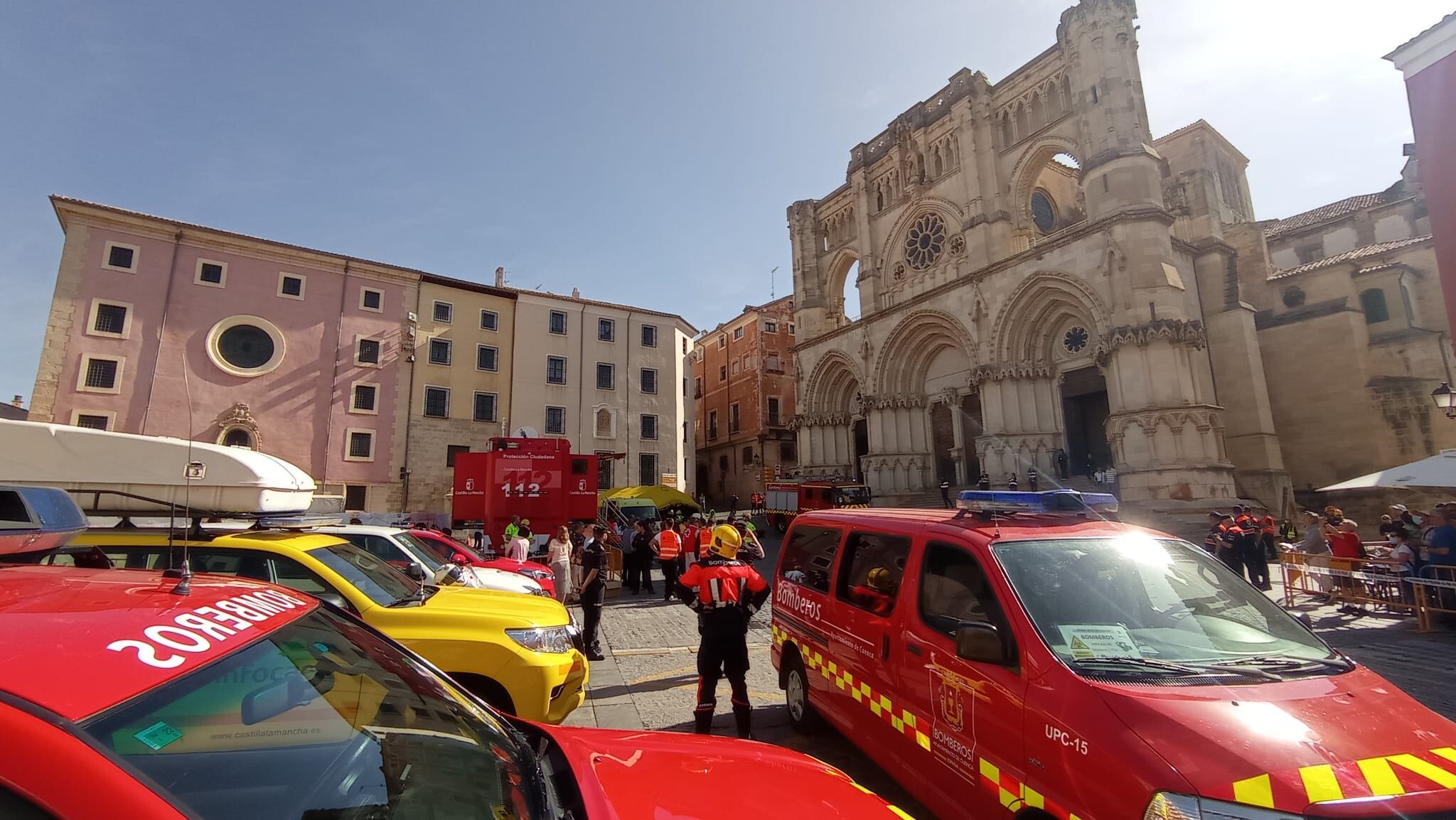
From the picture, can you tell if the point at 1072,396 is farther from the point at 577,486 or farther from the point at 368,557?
the point at 368,557

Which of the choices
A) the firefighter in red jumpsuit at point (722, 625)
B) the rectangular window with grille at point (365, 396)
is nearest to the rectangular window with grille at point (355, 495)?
the rectangular window with grille at point (365, 396)

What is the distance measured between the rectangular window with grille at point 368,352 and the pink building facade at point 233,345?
5 centimetres

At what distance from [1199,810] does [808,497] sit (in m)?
23.0

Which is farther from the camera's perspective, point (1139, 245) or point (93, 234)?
point (93, 234)

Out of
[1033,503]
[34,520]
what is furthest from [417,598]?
[1033,503]

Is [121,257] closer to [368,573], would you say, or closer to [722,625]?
[368,573]

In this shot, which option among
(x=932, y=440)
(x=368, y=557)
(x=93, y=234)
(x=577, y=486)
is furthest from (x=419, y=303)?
(x=368, y=557)

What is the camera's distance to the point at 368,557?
5.46 m

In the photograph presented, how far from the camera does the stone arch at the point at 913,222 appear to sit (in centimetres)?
2533

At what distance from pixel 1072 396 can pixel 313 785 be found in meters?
27.3

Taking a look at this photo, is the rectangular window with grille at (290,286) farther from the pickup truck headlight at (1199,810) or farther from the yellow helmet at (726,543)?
the pickup truck headlight at (1199,810)

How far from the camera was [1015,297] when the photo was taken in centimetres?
2123

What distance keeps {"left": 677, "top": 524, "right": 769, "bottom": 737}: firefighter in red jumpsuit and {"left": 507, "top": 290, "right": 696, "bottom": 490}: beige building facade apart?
25.2m

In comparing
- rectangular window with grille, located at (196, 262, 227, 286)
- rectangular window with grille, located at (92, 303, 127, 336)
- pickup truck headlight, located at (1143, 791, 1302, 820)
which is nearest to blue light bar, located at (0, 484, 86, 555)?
pickup truck headlight, located at (1143, 791, 1302, 820)
